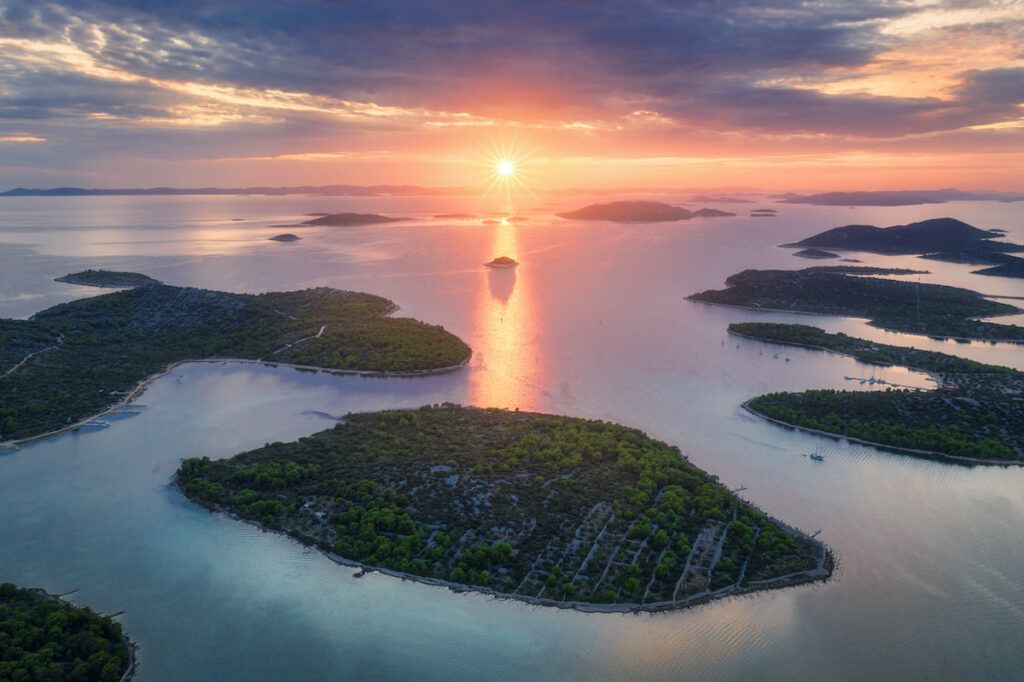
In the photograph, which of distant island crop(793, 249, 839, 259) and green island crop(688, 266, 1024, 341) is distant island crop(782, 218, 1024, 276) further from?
green island crop(688, 266, 1024, 341)

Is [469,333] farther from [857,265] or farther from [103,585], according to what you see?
[857,265]

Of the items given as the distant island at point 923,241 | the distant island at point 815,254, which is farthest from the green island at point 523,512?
the distant island at point 923,241

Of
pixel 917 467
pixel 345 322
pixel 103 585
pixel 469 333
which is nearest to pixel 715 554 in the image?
pixel 917 467

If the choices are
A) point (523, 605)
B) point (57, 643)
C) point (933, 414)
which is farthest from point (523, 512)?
point (933, 414)

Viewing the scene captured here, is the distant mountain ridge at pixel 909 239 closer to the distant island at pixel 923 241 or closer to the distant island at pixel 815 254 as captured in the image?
the distant island at pixel 923 241

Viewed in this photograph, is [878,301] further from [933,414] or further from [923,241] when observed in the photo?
[923,241]

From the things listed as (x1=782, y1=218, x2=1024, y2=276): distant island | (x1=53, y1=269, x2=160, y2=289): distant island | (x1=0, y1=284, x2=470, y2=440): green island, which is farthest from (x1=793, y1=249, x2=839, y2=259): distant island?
(x1=53, y1=269, x2=160, y2=289): distant island

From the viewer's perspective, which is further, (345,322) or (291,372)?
(345,322)
